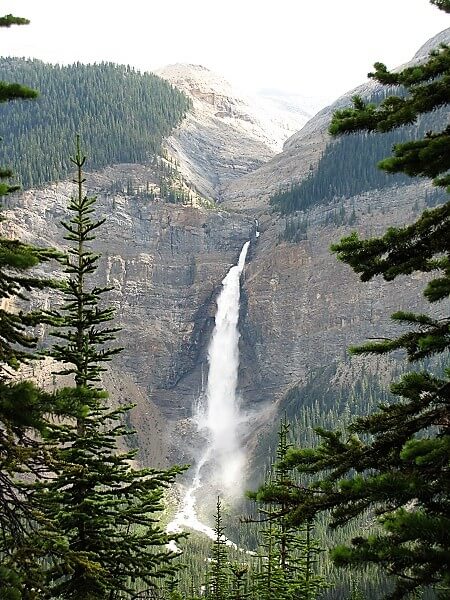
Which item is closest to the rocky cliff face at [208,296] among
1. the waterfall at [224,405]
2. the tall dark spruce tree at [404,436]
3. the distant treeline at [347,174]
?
the waterfall at [224,405]

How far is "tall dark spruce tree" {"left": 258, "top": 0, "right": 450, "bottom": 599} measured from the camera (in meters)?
6.63

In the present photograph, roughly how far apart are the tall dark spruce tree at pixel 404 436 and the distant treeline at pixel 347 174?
16943 centimetres

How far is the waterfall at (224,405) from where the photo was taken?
479 feet

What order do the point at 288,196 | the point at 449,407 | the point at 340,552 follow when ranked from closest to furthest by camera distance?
1. the point at 340,552
2. the point at 449,407
3. the point at 288,196

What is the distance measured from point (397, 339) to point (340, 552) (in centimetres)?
276

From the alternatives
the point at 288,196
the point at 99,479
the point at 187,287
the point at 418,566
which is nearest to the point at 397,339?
the point at 418,566

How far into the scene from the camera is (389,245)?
8.50 metres

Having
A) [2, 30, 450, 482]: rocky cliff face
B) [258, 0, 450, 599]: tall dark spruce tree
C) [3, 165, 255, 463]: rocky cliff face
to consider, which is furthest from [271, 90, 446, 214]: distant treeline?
[258, 0, 450, 599]: tall dark spruce tree

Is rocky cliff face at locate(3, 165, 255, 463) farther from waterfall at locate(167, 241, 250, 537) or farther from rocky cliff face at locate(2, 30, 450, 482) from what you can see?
waterfall at locate(167, 241, 250, 537)

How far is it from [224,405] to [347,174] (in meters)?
69.5

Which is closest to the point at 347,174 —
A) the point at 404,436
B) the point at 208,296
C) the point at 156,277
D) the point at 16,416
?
the point at 208,296

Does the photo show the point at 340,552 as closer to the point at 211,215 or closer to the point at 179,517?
the point at 179,517

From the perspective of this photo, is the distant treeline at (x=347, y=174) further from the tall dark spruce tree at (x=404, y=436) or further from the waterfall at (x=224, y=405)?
the tall dark spruce tree at (x=404, y=436)

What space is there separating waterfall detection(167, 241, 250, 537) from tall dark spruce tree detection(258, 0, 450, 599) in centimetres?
13529
